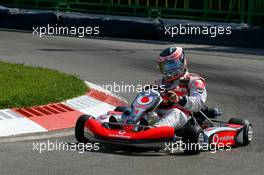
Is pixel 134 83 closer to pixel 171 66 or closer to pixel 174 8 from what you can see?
pixel 171 66

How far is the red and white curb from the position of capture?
8992mm

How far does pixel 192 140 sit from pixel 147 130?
50 cm

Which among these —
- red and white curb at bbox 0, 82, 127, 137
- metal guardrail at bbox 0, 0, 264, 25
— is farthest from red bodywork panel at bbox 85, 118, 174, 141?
metal guardrail at bbox 0, 0, 264, 25

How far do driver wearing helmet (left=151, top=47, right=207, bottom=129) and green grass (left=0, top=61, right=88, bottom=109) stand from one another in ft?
6.22

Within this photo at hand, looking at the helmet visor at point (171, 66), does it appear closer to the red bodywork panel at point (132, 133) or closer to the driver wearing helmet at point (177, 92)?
the driver wearing helmet at point (177, 92)

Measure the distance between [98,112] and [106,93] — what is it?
135cm

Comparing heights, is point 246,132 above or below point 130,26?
above

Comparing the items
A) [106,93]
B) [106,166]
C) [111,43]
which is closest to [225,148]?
[106,166]

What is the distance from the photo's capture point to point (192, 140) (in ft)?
26.7

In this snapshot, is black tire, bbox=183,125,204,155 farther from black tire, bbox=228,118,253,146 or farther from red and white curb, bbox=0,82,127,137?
red and white curb, bbox=0,82,127,137

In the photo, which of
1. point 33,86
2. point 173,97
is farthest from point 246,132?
point 33,86

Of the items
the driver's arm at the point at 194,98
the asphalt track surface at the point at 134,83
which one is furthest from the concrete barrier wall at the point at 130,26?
the driver's arm at the point at 194,98

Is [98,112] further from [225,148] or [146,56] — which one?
[146,56]

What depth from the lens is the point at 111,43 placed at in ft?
68.2
